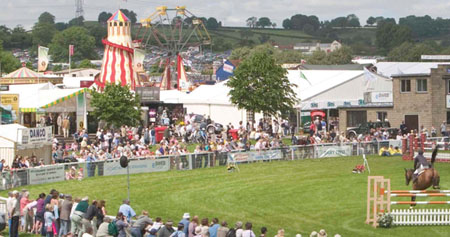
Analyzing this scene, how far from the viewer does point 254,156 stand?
44031 mm

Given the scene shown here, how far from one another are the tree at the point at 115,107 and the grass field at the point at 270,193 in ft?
52.1

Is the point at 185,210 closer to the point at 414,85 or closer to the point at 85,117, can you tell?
the point at 85,117

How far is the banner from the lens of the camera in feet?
141

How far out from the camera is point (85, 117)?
56.6 metres

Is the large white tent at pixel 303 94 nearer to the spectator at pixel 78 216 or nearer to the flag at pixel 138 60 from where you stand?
the flag at pixel 138 60

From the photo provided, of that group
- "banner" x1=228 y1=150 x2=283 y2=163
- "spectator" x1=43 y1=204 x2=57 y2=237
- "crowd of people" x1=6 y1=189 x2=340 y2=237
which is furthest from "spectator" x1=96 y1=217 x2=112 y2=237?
"banner" x1=228 y1=150 x2=283 y2=163

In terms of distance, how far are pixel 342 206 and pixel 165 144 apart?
→ 16.3m

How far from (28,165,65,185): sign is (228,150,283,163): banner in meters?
8.47

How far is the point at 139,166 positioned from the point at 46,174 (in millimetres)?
4840

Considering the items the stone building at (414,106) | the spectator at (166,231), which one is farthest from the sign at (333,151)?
the spectator at (166,231)

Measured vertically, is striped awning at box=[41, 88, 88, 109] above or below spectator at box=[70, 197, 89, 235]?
above

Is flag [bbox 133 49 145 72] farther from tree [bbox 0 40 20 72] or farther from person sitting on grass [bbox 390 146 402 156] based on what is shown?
tree [bbox 0 40 20 72]

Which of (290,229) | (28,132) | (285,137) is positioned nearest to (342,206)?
(290,229)

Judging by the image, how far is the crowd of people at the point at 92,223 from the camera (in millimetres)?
22062
